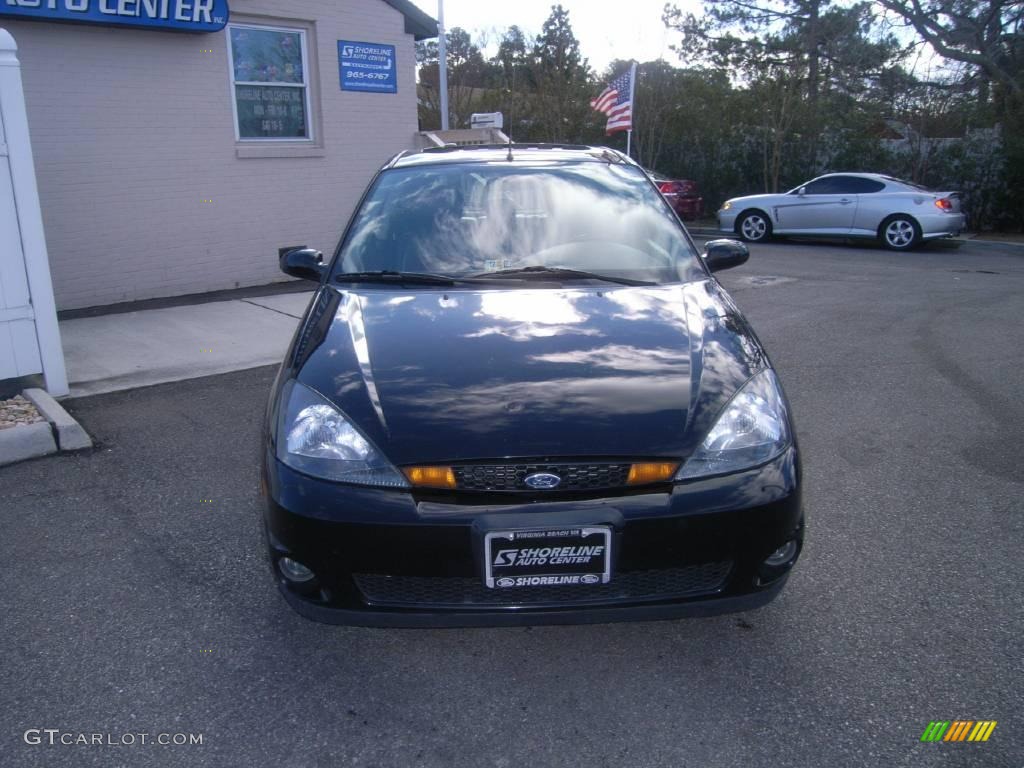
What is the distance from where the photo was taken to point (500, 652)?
9.05 feet

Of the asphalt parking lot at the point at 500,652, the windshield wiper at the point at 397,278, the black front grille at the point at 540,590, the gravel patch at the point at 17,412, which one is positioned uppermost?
the windshield wiper at the point at 397,278

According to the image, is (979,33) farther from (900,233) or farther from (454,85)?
(454,85)

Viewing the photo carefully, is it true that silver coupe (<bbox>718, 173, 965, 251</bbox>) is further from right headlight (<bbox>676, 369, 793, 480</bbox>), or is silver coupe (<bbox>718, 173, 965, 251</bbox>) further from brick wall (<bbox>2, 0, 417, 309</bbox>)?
right headlight (<bbox>676, 369, 793, 480</bbox>)

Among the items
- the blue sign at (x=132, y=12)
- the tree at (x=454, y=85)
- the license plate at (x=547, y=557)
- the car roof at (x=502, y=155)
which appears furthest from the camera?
the tree at (x=454, y=85)

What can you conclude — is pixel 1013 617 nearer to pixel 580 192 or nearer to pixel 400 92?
pixel 580 192

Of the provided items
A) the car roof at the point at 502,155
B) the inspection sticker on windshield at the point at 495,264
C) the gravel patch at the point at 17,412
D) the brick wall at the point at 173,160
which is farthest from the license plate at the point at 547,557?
the brick wall at the point at 173,160

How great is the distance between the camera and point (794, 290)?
976cm

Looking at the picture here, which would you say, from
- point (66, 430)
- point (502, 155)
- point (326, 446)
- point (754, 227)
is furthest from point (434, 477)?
point (754, 227)

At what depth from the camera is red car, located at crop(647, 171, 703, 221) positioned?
18.2 m

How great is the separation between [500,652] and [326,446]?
0.92 meters

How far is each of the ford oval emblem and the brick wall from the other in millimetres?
7412

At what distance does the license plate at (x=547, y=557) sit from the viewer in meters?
2.28

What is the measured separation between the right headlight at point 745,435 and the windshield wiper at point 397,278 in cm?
137

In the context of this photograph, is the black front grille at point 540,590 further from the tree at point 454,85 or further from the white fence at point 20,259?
the tree at point 454,85
